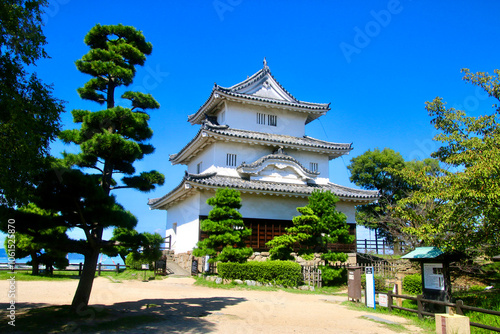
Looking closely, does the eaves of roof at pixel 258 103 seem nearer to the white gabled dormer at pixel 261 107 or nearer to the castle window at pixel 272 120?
the white gabled dormer at pixel 261 107

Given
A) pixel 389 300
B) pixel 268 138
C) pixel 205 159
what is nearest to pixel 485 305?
pixel 389 300

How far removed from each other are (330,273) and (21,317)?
1346 cm

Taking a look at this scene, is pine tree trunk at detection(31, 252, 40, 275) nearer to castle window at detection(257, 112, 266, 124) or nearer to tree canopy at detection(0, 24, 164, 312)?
tree canopy at detection(0, 24, 164, 312)

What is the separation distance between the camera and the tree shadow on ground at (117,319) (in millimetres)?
8492

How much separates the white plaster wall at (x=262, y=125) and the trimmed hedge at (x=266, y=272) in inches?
438

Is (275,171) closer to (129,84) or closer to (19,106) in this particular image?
(129,84)

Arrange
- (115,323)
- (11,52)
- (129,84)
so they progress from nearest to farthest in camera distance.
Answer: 1. (11,52)
2. (115,323)
3. (129,84)

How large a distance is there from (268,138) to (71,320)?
17944 millimetres

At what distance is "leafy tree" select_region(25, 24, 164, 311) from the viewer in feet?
30.6

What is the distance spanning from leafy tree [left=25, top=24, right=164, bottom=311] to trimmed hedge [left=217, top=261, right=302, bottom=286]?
7.85 meters

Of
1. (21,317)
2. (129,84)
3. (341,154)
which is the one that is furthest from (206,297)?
(341,154)

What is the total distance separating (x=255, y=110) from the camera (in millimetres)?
26844

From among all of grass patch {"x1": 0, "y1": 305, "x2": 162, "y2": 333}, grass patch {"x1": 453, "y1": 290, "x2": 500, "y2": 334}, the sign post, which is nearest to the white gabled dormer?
the sign post

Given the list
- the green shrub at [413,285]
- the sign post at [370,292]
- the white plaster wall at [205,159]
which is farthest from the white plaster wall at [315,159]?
the sign post at [370,292]
